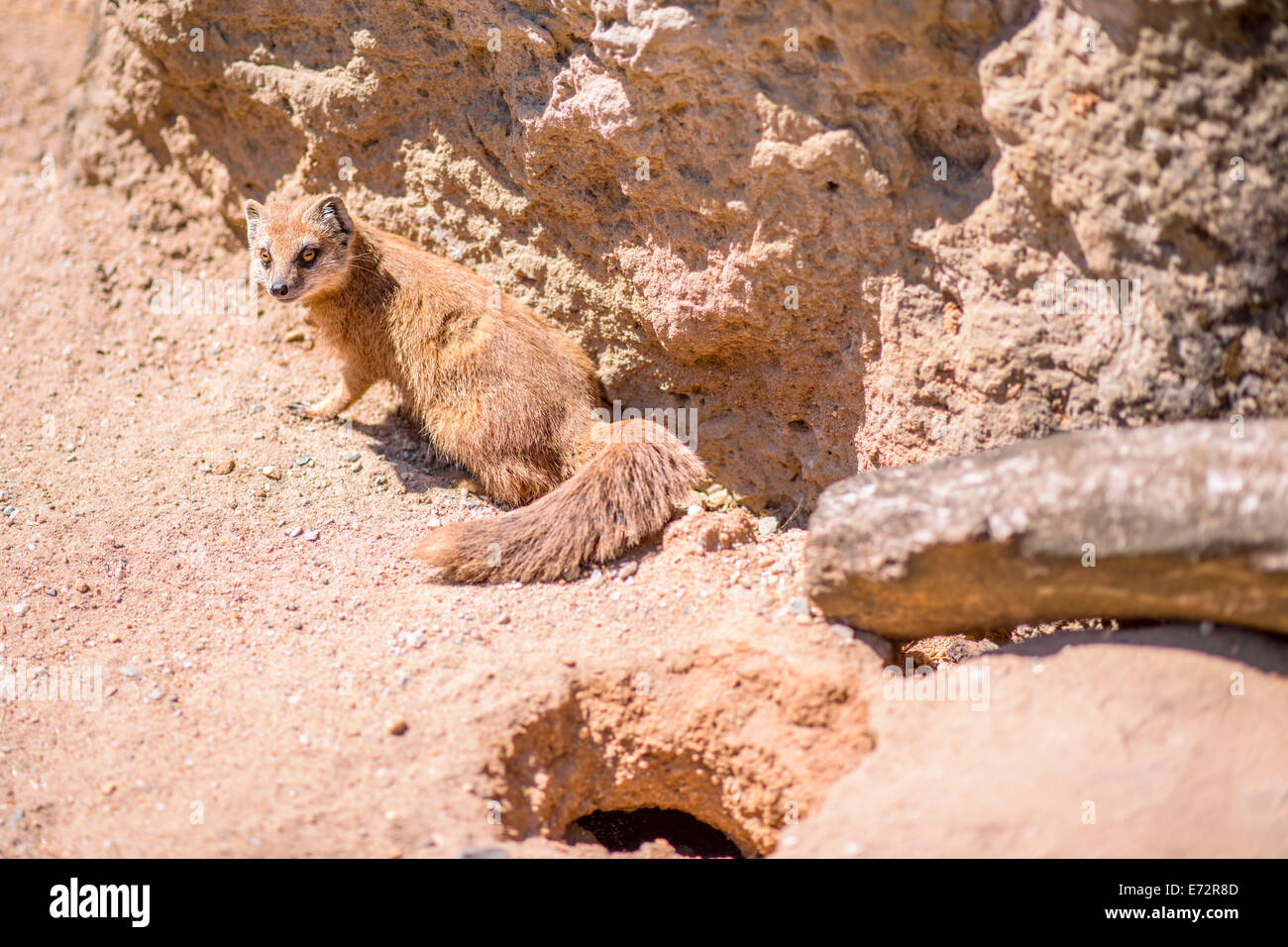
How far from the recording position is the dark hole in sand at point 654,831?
4.29 metres

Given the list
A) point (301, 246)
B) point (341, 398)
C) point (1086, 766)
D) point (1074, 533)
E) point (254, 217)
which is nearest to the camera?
point (1086, 766)

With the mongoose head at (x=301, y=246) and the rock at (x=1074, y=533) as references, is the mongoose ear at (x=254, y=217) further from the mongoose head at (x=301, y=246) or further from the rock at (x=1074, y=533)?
the rock at (x=1074, y=533)

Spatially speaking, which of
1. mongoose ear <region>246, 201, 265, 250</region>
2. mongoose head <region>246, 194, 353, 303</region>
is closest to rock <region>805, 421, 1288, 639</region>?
mongoose head <region>246, 194, 353, 303</region>

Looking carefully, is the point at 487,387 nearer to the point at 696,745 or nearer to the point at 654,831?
the point at 696,745

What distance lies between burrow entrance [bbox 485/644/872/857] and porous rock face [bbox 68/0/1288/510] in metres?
1.31

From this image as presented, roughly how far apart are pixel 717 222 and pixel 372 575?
222cm

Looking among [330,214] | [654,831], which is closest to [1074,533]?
[654,831]

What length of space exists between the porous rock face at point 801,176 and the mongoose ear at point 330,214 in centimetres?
54

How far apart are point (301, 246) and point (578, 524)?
1.96 m

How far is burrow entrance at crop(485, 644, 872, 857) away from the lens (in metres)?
3.57

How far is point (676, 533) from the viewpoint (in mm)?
4430

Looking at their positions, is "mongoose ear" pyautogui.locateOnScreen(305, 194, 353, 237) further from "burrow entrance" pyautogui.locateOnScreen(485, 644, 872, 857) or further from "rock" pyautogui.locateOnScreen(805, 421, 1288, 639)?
"rock" pyautogui.locateOnScreen(805, 421, 1288, 639)

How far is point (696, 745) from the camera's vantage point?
3.78 m
